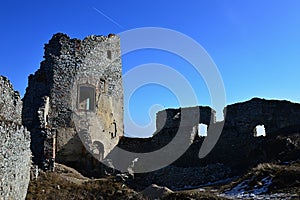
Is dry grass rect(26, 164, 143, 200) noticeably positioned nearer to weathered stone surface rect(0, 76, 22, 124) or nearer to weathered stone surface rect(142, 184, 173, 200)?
weathered stone surface rect(142, 184, 173, 200)

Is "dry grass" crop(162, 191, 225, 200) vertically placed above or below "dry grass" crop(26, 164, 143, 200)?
below

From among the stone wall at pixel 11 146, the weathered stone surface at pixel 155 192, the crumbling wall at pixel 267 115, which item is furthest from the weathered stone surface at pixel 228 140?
the stone wall at pixel 11 146

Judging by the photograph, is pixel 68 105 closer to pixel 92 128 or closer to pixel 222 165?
pixel 92 128

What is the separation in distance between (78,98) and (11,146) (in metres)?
10.6

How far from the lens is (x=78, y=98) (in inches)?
742

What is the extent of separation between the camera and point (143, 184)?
1808cm

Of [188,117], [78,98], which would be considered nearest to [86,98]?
[78,98]

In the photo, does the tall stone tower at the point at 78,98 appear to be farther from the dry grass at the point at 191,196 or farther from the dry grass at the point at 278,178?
the dry grass at the point at 278,178

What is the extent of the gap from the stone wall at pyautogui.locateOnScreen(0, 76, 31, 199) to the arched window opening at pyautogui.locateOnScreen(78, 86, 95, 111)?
7.39 m

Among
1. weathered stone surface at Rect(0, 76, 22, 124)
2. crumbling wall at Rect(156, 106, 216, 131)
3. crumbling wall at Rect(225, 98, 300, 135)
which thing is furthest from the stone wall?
crumbling wall at Rect(225, 98, 300, 135)

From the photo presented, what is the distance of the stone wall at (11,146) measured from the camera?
24.9ft

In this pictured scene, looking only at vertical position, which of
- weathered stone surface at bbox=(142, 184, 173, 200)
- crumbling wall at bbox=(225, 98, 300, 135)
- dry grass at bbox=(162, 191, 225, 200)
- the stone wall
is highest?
crumbling wall at bbox=(225, 98, 300, 135)

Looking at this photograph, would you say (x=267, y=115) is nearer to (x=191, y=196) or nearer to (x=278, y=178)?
(x=278, y=178)

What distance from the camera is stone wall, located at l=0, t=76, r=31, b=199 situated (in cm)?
758
